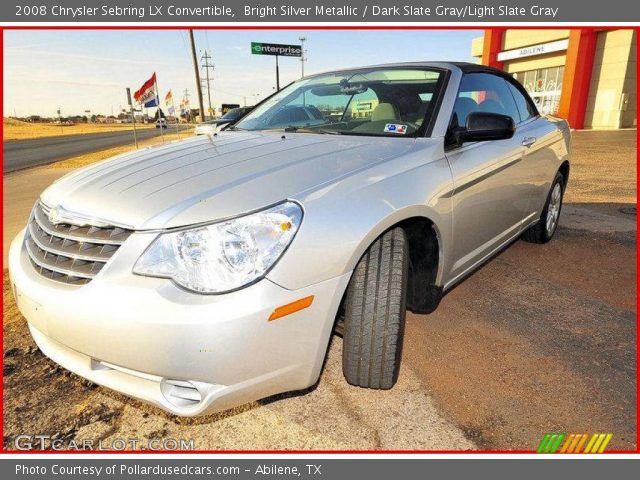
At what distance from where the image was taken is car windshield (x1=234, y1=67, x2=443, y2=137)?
2582 millimetres

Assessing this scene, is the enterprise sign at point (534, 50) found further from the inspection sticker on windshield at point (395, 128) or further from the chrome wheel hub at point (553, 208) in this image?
the inspection sticker on windshield at point (395, 128)

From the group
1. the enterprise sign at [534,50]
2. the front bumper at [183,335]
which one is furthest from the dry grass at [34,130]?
the front bumper at [183,335]

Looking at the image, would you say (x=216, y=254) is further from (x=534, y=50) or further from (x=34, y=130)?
(x=34, y=130)

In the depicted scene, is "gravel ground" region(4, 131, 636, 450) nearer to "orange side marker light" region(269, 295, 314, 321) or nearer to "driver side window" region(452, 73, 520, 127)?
"orange side marker light" region(269, 295, 314, 321)

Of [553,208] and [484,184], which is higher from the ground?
[484,184]

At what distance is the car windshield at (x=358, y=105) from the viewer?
258 centimetres

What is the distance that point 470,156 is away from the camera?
257cm

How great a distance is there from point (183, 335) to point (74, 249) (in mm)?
621

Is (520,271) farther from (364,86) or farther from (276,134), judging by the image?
(276,134)

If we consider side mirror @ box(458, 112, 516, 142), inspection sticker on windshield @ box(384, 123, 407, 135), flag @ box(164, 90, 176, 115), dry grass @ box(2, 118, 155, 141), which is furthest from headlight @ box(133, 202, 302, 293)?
dry grass @ box(2, 118, 155, 141)

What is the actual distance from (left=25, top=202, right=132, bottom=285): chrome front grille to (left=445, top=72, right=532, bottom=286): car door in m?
1.66

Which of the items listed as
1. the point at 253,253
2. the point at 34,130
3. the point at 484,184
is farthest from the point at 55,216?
the point at 34,130

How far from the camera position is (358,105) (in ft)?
9.51

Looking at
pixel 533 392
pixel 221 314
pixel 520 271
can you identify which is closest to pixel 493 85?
pixel 520 271
